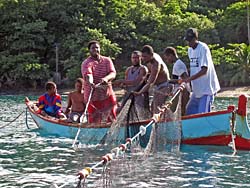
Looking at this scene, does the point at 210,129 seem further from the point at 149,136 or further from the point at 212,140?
the point at 149,136

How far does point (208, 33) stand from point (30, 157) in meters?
30.4

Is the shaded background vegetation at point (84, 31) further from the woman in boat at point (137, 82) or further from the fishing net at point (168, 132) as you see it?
the fishing net at point (168, 132)

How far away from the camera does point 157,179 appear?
9078 mm

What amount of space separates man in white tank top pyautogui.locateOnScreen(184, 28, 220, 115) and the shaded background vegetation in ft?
89.0

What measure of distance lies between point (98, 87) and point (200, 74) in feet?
8.45

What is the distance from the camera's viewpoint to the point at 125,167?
9.09m

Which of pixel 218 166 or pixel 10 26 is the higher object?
pixel 10 26

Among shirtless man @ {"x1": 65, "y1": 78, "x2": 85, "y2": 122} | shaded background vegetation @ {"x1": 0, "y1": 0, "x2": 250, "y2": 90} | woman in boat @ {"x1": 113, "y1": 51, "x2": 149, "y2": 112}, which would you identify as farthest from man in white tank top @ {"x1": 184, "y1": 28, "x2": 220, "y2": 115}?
shaded background vegetation @ {"x1": 0, "y1": 0, "x2": 250, "y2": 90}

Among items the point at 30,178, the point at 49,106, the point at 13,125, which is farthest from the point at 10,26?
the point at 30,178

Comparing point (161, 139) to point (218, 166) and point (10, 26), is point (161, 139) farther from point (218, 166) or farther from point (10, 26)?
point (10, 26)

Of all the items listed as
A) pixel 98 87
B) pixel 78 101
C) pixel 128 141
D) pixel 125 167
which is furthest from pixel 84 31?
pixel 128 141

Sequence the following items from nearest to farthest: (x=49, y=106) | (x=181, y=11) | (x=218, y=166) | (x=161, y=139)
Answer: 1. (x=218, y=166)
2. (x=161, y=139)
3. (x=49, y=106)
4. (x=181, y=11)

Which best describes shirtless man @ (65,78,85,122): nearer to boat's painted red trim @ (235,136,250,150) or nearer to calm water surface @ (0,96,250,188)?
calm water surface @ (0,96,250,188)

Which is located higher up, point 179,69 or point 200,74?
point 179,69
